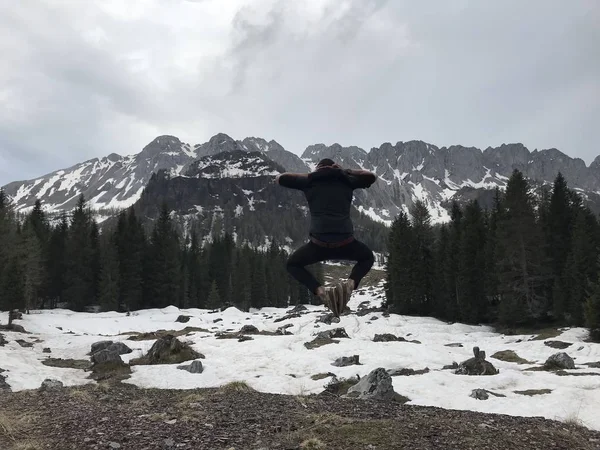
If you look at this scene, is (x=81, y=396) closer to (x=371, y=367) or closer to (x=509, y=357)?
(x=371, y=367)

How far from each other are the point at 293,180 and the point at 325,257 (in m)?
1.42

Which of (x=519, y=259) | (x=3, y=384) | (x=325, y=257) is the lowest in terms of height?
(x=3, y=384)

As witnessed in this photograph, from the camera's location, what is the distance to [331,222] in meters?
6.93

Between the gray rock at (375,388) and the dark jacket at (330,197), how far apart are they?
935cm

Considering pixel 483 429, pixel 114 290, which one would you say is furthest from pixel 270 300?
pixel 483 429

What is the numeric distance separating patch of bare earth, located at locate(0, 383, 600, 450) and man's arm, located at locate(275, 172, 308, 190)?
5325 millimetres

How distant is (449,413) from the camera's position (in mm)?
12172

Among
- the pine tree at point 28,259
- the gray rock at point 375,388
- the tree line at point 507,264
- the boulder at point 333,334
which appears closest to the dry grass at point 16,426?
the gray rock at point 375,388

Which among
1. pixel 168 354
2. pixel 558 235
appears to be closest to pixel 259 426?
pixel 168 354

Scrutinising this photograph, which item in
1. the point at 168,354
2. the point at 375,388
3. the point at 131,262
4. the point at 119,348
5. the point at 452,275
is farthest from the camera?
the point at 131,262

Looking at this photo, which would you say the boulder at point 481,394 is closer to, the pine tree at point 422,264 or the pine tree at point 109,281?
the pine tree at point 422,264

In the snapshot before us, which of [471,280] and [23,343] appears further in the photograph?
[471,280]

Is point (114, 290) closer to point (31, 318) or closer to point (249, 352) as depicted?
point (31, 318)

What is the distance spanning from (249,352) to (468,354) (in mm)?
13186
